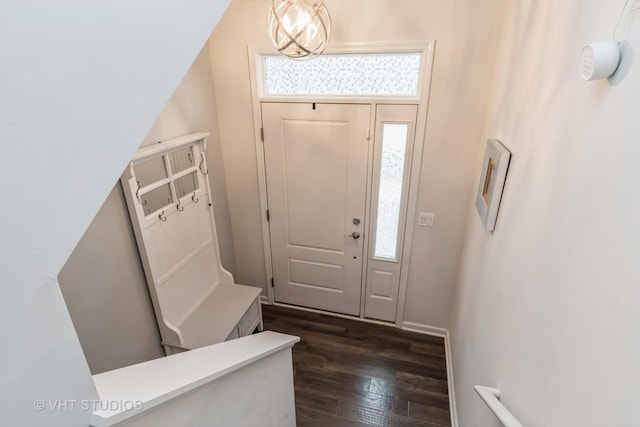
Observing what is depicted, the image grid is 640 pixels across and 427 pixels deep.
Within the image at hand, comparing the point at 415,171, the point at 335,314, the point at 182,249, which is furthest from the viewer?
the point at 335,314

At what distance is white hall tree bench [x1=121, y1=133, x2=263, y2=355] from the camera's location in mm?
2094

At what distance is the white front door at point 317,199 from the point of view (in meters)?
2.79

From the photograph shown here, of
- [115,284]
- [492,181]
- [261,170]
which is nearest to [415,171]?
[492,181]

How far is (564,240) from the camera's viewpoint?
100 centimetres

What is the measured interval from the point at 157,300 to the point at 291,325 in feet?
4.89

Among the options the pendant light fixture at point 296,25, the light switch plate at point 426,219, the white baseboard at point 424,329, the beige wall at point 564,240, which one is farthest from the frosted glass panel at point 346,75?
the white baseboard at point 424,329

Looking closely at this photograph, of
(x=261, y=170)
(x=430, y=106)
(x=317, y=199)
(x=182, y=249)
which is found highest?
(x=430, y=106)

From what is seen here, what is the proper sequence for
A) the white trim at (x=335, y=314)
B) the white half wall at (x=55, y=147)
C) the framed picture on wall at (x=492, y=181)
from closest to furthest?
the white half wall at (x=55, y=147) < the framed picture on wall at (x=492, y=181) < the white trim at (x=335, y=314)

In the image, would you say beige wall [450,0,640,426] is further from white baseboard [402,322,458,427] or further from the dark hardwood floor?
the dark hardwood floor

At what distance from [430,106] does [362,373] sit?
7.39 feet

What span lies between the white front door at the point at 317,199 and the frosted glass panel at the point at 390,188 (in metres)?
0.15

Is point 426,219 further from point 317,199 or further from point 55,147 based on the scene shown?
point 55,147

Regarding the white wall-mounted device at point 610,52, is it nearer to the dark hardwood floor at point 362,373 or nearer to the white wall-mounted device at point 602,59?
the white wall-mounted device at point 602,59

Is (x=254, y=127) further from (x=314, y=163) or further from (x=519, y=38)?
(x=519, y=38)
